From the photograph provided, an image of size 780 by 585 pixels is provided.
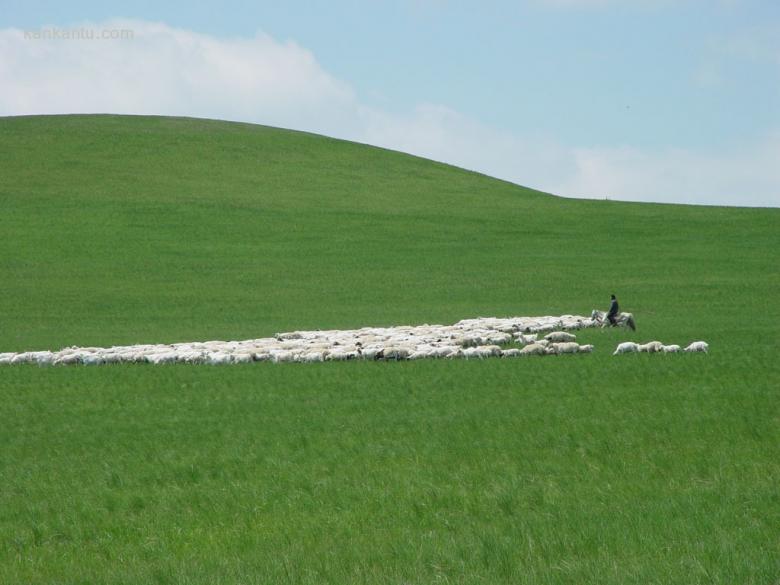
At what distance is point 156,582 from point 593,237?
41.4 m

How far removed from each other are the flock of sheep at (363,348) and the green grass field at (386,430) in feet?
2.70

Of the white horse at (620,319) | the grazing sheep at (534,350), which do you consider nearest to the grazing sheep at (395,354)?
the grazing sheep at (534,350)

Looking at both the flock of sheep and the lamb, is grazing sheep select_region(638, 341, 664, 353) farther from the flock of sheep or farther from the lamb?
the lamb

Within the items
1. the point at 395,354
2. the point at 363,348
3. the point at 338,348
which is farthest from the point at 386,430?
the point at 338,348

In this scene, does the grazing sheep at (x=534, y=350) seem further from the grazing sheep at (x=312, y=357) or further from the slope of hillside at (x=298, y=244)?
the slope of hillside at (x=298, y=244)

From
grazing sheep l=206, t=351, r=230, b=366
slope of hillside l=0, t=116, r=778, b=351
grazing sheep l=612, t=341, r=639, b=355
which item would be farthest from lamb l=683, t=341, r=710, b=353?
grazing sheep l=206, t=351, r=230, b=366

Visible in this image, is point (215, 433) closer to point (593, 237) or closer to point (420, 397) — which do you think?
point (420, 397)

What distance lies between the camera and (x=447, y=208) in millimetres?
53562

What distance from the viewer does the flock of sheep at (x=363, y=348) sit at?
20609mm

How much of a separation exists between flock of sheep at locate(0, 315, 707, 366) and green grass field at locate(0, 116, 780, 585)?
0.82 meters

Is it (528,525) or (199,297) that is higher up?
(199,297)

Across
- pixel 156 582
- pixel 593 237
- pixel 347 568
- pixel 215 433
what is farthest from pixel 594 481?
pixel 593 237

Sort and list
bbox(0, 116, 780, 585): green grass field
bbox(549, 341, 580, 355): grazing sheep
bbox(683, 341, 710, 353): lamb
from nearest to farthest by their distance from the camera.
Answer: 1. bbox(0, 116, 780, 585): green grass field
2. bbox(683, 341, 710, 353): lamb
3. bbox(549, 341, 580, 355): grazing sheep

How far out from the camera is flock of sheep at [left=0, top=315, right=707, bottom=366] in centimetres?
2061
